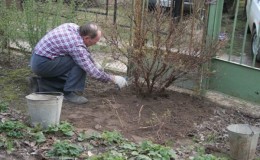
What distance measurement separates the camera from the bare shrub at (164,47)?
5051 mm

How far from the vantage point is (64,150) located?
12.2 ft

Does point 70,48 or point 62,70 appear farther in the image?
point 62,70

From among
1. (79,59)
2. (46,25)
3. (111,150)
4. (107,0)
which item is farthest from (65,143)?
(107,0)

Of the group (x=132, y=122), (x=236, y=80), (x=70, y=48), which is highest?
(x=70, y=48)

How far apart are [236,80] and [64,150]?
9.11 feet

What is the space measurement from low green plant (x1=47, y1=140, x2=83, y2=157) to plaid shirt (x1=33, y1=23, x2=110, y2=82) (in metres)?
1.41

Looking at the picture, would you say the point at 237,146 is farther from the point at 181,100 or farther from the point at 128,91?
the point at 128,91

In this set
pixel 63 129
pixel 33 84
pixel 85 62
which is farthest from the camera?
pixel 33 84

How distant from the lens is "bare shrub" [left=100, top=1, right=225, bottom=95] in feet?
16.6

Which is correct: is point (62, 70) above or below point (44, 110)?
above

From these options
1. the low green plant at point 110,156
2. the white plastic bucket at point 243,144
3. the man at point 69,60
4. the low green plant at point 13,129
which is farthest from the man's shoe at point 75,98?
the white plastic bucket at point 243,144

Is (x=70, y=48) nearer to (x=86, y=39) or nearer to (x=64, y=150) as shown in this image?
(x=86, y=39)

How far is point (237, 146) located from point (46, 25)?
3272mm

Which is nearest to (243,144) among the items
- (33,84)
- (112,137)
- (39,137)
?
(112,137)
